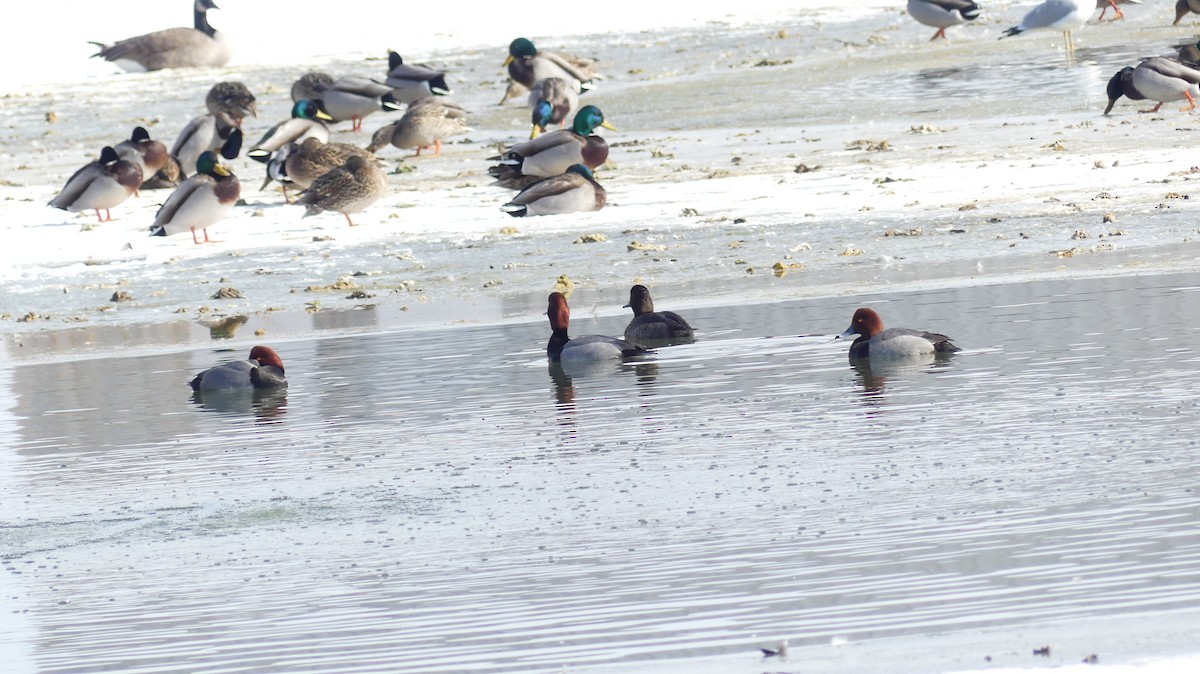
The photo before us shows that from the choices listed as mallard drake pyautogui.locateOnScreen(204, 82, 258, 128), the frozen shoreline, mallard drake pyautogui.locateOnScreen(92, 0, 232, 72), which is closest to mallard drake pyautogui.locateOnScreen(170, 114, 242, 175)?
the frozen shoreline

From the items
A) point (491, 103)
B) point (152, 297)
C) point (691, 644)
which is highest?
point (491, 103)

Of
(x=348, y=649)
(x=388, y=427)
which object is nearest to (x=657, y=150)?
(x=388, y=427)

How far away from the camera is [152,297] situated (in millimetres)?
12984

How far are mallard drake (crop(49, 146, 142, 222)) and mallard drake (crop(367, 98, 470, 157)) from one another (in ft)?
11.1

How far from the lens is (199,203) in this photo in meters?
14.6

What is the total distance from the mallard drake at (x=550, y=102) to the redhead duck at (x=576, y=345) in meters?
9.85

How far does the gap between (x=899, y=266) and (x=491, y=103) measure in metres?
12.2

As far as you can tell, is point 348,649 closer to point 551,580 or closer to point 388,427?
point 551,580

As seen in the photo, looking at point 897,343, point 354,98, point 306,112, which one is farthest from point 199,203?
point 897,343

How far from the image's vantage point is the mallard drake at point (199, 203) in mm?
14609

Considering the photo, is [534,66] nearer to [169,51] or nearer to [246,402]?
[169,51]

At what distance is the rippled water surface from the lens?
5004mm

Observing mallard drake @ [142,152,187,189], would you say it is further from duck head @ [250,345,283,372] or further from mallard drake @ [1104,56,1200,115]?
mallard drake @ [1104,56,1200,115]

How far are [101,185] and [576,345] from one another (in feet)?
24.6
